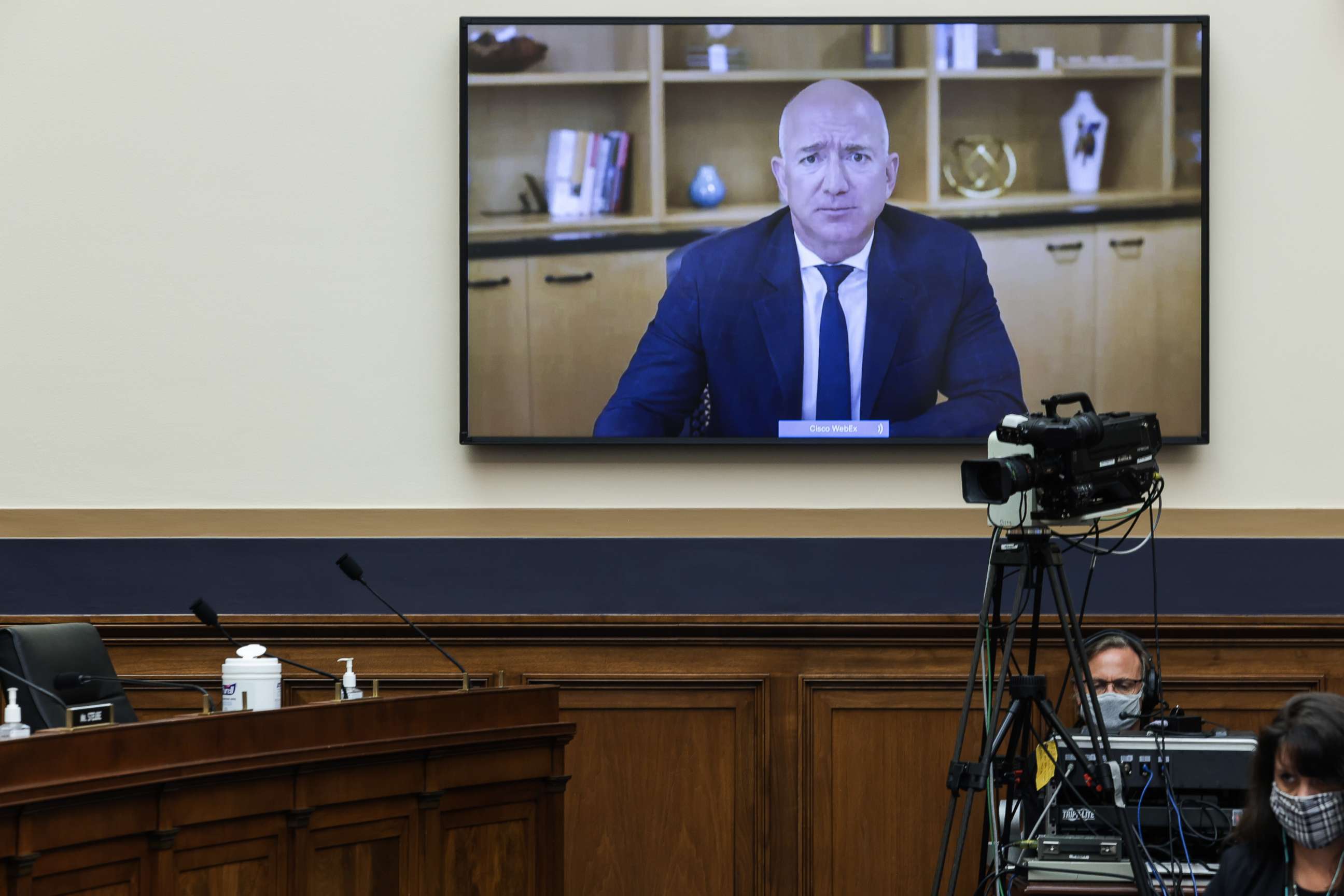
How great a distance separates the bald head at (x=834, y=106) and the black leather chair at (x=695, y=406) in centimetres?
42

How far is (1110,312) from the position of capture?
15.6ft

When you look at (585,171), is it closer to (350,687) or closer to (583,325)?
(583,325)

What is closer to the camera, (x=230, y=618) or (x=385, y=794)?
(x=385, y=794)

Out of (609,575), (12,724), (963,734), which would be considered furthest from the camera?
(609,575)

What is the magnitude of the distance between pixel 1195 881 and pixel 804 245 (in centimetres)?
244

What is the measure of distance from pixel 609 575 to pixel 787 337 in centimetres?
93

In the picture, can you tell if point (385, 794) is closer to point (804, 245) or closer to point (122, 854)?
point (122, 854)

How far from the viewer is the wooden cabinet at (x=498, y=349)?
15.6 feet

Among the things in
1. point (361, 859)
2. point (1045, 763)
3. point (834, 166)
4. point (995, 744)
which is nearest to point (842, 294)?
point (834, 166)

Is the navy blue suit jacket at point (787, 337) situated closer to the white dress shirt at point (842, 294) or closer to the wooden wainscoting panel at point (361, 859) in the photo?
the white dress shirt at point (842, 294)

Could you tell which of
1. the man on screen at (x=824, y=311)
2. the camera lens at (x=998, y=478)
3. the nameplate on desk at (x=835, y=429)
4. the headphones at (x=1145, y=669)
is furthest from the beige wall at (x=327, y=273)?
the camera lens at (x=998, y=478)

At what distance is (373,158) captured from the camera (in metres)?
4.82

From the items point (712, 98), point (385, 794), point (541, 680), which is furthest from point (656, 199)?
point (385, 794)

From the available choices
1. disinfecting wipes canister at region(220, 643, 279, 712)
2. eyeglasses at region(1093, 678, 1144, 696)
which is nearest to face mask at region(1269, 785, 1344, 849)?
eyeglasses at region(1093, 678, 1144, 696)
